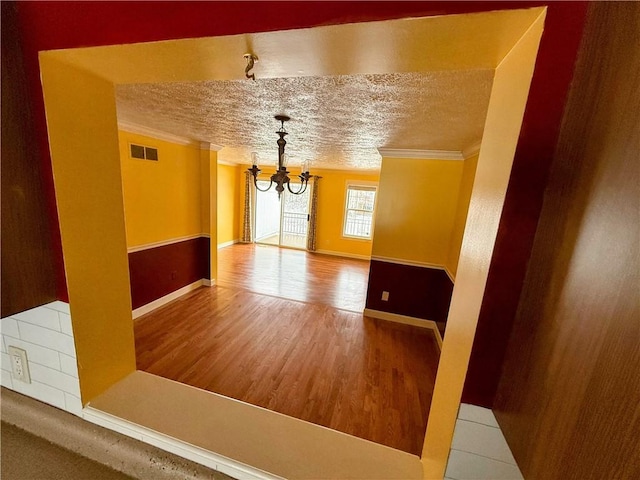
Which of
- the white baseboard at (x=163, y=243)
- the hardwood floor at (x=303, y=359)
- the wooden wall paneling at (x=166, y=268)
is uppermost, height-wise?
the white baseboard at (x=163, y=243)

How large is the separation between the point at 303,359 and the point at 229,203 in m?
4.99

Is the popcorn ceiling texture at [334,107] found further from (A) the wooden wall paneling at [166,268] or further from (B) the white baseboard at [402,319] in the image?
(B) the white baseboard at [402,319]

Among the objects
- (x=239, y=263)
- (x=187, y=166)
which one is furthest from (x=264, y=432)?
(x=239, y=263)

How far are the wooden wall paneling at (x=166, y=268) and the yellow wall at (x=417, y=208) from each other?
258cm

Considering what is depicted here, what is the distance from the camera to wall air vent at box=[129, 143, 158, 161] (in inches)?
101

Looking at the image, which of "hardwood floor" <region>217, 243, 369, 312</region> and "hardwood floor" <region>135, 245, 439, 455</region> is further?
"hardwood floor" <region>217, 243, 369, 312</region>

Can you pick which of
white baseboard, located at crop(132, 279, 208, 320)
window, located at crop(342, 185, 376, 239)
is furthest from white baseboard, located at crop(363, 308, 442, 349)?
window, located at crop(342, 185, 376, 239)

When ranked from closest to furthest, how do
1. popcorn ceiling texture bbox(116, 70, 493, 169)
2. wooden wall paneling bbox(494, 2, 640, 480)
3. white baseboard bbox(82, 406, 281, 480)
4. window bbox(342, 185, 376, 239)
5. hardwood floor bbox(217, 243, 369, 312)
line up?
1. wooden wall paneling bbox(494, 2, 640, 480)
2. white baseboard bbox(82, 406, 281, 480)
3. popcorn ceiling texture bbox(116, 70, 493, 169)
4. hardwood floor bbox(217, 243, 369, 312)
5. window bbox(342, 185, 376, 239)

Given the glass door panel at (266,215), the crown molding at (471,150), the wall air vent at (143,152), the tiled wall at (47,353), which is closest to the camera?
the tiled wall at (47,353)

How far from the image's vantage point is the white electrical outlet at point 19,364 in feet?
2.57

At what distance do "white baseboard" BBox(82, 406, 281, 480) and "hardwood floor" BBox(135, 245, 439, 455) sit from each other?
126 cm

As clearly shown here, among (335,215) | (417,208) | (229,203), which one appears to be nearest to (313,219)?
(335,215)

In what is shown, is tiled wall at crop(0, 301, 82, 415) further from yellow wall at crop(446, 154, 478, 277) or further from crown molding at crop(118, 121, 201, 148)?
yellow wall at crop(446, 154, 478, 277)

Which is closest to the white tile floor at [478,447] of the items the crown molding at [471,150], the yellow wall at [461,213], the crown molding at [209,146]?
the yellow wall at [461,213]
